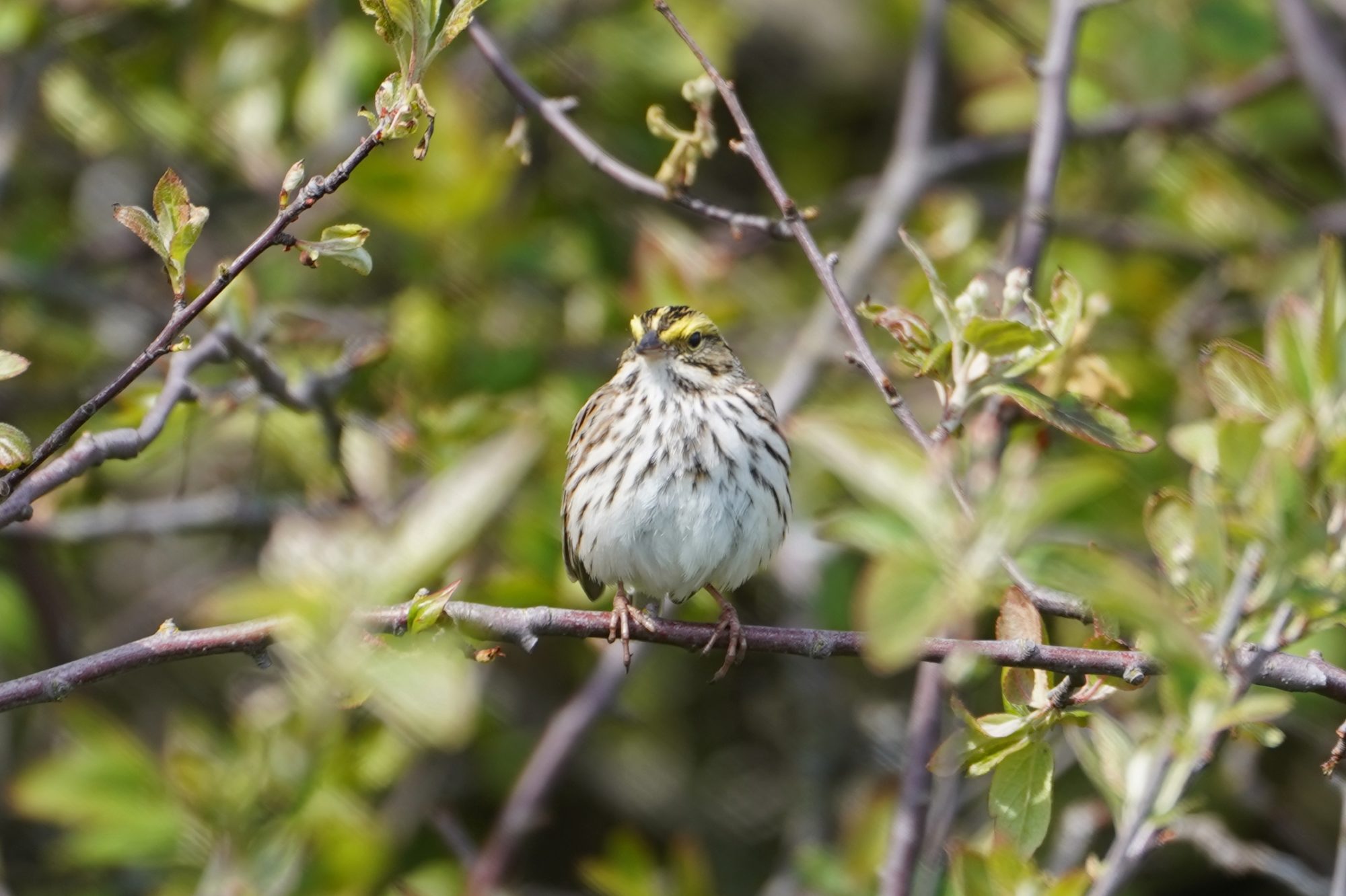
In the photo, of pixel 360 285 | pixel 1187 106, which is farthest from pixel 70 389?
pixel 1187 106

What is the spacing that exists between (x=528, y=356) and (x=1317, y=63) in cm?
214

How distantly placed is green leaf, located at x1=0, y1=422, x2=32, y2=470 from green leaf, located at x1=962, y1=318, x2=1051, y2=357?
4.07 feet

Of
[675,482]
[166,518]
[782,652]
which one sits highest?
[782,652]

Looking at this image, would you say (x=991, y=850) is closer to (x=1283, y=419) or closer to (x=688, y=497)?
(x=1283, y=419)

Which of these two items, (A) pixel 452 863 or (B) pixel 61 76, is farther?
(B) pixel 61 76

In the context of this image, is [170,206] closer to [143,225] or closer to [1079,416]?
[143,225]

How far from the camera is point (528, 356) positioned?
13.4 ft

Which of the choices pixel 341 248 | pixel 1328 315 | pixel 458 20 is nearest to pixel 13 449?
pixel 341 248

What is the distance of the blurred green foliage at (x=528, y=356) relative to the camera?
337 cm

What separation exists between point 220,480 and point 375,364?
5.64 ft

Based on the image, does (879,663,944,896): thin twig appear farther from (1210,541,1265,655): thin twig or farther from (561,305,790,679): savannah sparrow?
(1210,541,1265,655): thin twig

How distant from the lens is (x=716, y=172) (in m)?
5.55

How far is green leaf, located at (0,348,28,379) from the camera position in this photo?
2.07 m

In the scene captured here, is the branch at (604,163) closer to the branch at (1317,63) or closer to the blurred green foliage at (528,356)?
the blurred green foliage at (528,356)
